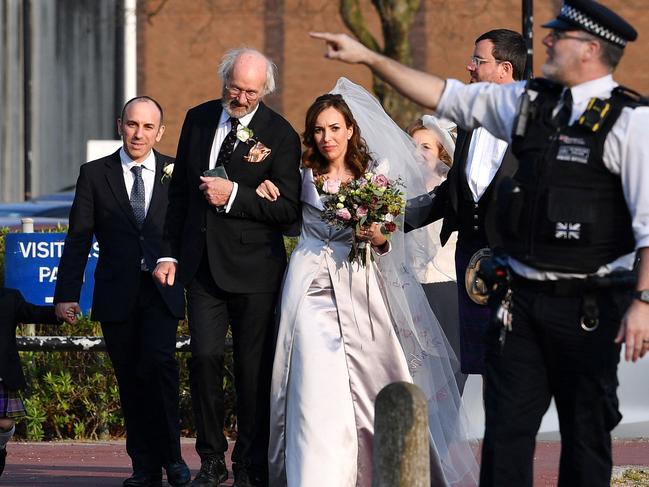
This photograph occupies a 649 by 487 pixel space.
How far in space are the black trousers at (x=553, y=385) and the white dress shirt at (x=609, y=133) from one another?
135 mm

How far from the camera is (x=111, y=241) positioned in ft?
24.3

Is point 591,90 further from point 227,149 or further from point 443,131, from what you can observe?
point 443,131

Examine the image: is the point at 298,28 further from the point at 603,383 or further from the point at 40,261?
the point at 603,383

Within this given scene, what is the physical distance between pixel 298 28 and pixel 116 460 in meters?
25.7

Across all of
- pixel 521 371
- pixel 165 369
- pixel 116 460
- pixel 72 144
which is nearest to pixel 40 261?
pixel 116 460

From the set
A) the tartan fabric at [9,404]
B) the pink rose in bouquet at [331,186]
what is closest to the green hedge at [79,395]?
the tartan fabric at [9,404]

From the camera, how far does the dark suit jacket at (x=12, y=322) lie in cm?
722

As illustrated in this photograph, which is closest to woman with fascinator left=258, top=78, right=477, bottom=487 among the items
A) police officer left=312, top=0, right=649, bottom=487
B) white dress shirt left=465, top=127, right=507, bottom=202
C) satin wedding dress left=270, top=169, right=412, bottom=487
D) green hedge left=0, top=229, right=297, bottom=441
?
satin wedding dress left=270, top=169, right=412, bottom=487

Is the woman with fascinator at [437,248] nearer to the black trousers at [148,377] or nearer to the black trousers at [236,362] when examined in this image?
the black trousers at [236,362]

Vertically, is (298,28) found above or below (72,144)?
above

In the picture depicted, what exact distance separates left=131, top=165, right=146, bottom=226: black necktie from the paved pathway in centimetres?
149

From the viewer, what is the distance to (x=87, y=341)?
921cm

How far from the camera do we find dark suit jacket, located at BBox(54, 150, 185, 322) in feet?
23.9

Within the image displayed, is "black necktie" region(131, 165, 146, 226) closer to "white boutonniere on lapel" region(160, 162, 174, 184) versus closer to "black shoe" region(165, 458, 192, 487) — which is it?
"white boutonniere on lapel" region(160, 162, 174, 184)
